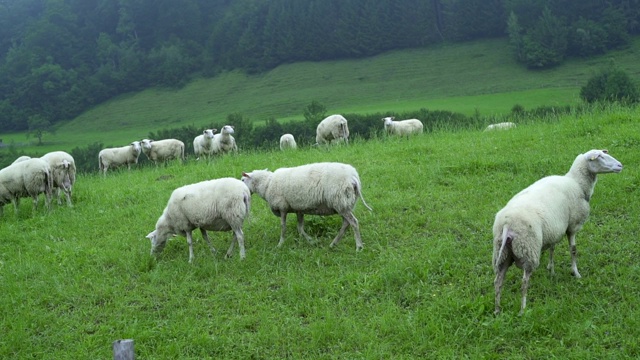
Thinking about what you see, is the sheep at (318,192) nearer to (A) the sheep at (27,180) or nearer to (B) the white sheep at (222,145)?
(A) the sheep at (27,180)

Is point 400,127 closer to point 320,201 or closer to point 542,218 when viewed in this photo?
point 320,201

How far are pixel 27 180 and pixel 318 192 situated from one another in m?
7.49

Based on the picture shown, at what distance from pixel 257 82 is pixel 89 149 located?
42.2m

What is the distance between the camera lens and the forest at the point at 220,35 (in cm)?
7838

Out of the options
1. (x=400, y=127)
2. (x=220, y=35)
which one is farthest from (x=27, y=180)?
(x=220, y=35)

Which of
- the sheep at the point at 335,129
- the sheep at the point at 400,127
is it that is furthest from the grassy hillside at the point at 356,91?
the sheep at the point at 335,129

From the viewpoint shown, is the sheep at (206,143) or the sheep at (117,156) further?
the sheep at (117,156)

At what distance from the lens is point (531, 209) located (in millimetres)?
6621

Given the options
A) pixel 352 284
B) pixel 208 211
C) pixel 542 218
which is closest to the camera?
pixel 542 218

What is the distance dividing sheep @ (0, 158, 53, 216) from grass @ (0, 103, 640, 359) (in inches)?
35.1

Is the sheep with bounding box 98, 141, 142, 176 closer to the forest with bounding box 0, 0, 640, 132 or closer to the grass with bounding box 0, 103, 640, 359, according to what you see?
the grass with bounding box 0, 103, 640, 359

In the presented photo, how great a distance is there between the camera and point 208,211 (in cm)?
893

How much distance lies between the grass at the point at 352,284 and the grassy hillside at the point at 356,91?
138 feet

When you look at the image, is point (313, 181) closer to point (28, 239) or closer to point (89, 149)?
point (28, 239)
